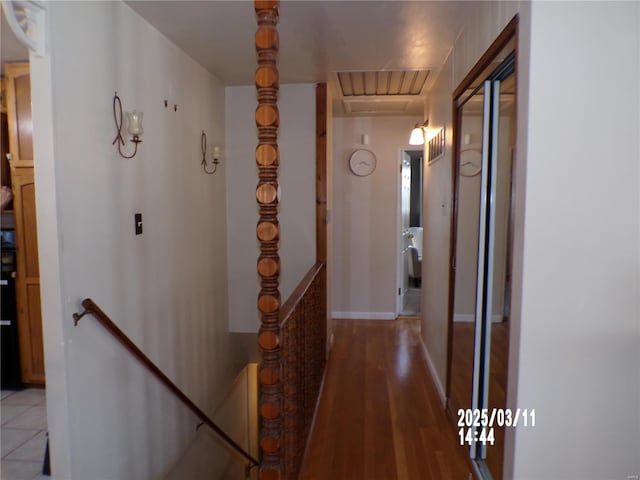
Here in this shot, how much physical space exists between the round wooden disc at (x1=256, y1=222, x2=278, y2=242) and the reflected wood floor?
1.50 metres

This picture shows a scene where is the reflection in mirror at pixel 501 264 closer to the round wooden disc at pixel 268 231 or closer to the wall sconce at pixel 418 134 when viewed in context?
the round wooden disc at pixel 268 231

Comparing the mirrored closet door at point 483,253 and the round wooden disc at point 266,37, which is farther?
the mirrored closet door at point 483,253

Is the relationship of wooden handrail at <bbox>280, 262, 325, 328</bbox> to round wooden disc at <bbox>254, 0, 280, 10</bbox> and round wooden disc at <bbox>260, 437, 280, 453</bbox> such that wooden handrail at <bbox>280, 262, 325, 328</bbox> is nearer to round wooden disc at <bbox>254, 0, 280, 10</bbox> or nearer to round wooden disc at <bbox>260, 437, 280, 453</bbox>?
round wooden disc at <bbox>260, 437, 280, 453</bbox>

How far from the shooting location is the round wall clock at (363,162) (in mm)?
5277

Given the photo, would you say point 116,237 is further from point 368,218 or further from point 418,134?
point 368,218

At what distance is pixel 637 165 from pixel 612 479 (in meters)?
1.14

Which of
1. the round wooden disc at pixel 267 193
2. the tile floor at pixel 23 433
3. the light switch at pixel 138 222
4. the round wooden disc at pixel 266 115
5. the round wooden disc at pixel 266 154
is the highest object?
the round wooden disc at pixel 266 115

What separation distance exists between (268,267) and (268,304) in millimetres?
154

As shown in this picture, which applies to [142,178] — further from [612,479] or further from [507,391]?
[612,479]

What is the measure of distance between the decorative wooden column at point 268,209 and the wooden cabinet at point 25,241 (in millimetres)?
2520

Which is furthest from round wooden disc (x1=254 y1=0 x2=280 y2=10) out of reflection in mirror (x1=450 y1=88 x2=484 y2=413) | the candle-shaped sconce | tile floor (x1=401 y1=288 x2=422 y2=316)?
tile floor (x1=401 y1=288 x2=422 y2=316)

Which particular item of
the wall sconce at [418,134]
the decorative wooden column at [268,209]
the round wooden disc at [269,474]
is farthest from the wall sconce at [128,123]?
the wall sconce at [418,134]

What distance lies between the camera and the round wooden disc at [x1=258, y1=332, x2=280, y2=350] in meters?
1.70

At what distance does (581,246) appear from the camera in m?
1.52
